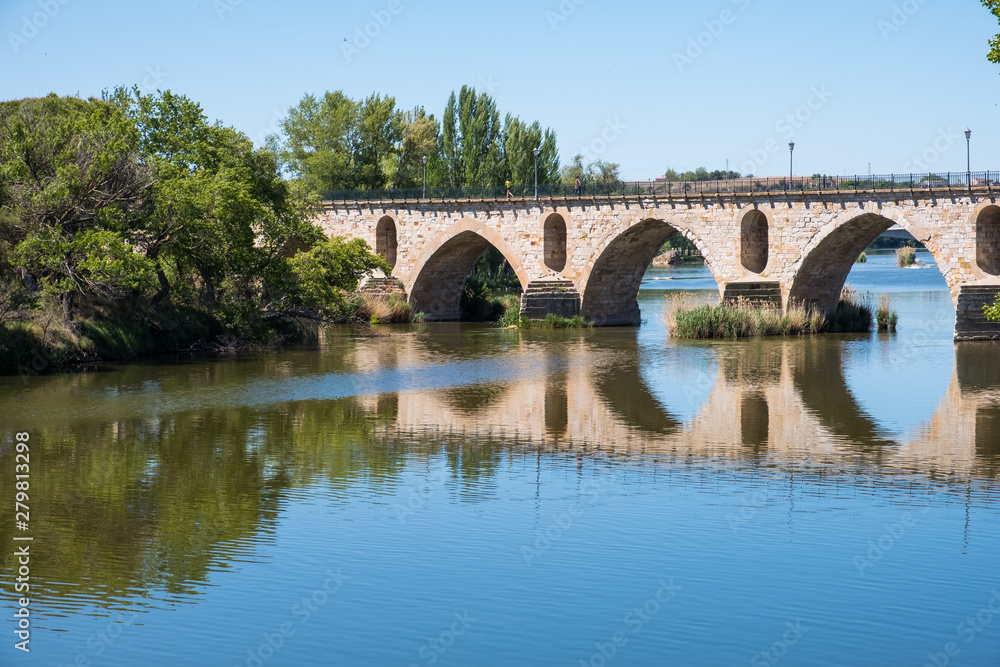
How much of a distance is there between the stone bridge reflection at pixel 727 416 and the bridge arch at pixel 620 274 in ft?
43.8

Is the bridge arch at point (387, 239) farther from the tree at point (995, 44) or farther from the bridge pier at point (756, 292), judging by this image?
the tree at point (995, 44)

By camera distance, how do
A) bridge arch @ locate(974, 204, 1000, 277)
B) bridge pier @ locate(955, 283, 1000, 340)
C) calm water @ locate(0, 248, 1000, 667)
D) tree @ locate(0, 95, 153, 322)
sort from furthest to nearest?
1. bridge arch @ locate(974, 204, 1000, 277)
2. bridge pier @ locate(955, 283, 1000, 340)
3. tree @ locate(0, 95, 153, 322)
4. calm water @ locate(0, 248, 1000, 667)

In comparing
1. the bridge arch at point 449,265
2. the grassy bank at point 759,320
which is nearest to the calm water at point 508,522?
the grassy bank at point 759,320

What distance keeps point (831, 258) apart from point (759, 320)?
4.18 metres

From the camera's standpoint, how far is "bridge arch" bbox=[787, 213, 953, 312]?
36.8 meters

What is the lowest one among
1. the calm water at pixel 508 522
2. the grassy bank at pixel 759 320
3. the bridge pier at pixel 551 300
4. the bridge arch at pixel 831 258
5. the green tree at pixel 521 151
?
the calm water at pixel 508 522

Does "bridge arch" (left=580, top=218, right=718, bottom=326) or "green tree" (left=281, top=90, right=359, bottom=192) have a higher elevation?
"green tree" (left=281, top=90, right=359, bottom=192)

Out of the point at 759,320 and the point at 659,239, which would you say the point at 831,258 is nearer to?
the point at 759,320

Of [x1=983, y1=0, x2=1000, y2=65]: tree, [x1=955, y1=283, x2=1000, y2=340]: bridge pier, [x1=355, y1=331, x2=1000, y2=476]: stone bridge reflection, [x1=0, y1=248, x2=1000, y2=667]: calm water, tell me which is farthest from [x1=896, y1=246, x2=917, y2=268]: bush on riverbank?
[x1=983, y1=0, x2=1000, y2=65]: tree

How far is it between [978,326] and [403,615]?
2797 cm

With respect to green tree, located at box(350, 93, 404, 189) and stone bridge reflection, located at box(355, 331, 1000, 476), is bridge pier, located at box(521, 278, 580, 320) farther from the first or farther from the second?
green tree, located at box(350, 93, 404, 189)

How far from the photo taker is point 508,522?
1270 centimetres

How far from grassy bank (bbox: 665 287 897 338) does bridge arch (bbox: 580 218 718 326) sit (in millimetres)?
5021

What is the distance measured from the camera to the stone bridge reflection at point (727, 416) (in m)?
17.1
